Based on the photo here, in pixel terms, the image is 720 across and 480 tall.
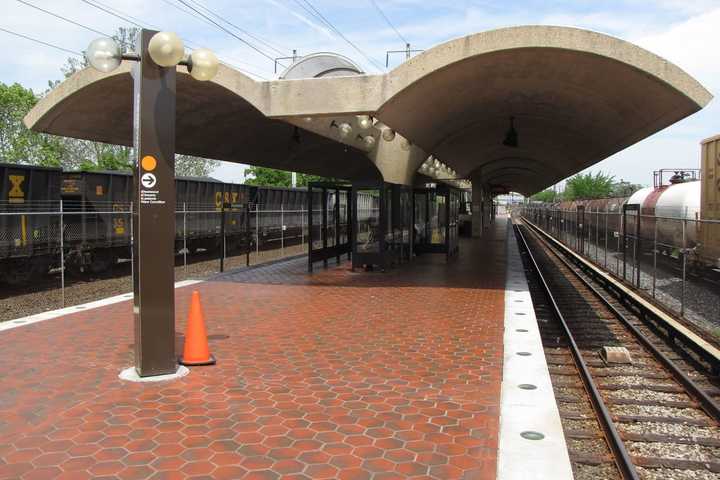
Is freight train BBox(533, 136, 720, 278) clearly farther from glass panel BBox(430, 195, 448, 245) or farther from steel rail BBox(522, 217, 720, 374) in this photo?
glass panel BBox(430, 195, 448, 245)

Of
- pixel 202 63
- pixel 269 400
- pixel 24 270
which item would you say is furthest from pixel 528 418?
pixel 24 270

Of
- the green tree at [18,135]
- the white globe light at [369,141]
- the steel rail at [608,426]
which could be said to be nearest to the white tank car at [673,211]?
the white globe light at [369,141]

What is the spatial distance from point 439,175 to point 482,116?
15.9 meters

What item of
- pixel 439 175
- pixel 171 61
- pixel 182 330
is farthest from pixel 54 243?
pixel 439 175

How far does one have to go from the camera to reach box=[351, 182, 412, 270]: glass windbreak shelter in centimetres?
1494

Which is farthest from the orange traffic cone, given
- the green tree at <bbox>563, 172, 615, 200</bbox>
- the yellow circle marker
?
the green tree at <bbox>563, 172, 615, 200</bbox>

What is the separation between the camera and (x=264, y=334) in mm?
8180

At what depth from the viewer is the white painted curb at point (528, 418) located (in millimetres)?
4125

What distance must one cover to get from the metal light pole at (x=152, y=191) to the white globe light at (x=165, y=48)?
0.45 feet

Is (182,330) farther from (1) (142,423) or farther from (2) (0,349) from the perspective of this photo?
(1) (142,423)

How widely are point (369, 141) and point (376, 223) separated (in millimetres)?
4577

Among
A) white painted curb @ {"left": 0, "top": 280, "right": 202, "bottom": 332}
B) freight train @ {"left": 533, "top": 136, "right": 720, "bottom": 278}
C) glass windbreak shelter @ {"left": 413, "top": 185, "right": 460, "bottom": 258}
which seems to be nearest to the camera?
white painted curb @ {"left": 0, "top": 280, "right": 202, "bottom": 332}

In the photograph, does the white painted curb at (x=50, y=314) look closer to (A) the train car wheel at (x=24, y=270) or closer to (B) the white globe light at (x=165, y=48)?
(A) the train car wheel at (x=24, y=270)

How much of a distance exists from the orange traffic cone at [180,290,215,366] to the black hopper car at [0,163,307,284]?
5742mm
